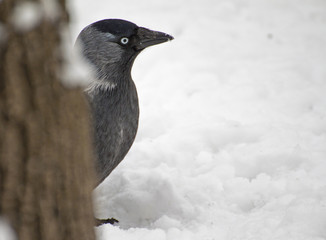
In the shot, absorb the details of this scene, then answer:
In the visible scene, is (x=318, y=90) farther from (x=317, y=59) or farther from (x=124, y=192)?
(x=124, y=192)

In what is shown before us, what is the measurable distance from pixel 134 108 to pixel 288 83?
79.0 inches

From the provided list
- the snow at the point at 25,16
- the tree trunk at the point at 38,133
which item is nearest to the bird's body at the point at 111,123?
the tree trunk at the point at 38,133

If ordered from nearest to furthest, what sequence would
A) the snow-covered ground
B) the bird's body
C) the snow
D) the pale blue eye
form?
the snow → the bird's body → the snow-covered ground → the pale blue eye

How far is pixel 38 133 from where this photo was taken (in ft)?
5.29

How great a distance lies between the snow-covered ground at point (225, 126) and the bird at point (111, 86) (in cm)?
41

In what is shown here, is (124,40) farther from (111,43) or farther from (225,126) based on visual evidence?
(225,126)

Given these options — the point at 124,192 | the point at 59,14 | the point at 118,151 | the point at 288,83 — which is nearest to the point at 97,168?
the point at 118,151

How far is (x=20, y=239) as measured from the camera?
1644 millimetres

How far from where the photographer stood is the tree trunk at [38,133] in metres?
1.55

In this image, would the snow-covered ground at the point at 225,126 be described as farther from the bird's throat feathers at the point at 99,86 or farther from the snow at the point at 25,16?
the snow at the point at 25,16

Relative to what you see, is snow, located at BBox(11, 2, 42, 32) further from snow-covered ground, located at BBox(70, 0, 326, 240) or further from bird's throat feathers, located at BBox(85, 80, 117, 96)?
bird's throat feathers, located at BBox(85, 80, 117, 96)

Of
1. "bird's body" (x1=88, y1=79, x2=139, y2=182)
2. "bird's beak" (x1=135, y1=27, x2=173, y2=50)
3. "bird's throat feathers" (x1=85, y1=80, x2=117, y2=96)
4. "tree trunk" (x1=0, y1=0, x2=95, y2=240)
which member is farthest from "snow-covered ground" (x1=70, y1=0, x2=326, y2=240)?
"tree trunk" (x1=0, y1=0, x2=95, y2=240)

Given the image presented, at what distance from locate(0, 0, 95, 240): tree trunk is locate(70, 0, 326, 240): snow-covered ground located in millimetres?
1295

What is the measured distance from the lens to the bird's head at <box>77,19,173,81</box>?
10.9ft
